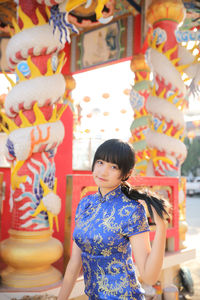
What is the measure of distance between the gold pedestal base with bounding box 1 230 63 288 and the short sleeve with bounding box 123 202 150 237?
126cm

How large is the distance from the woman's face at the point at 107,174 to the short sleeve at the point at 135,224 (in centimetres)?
14

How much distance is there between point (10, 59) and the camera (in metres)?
2.33

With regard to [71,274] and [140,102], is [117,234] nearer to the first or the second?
[71,274]

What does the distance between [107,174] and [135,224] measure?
21cm

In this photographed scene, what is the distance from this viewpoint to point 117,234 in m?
0.98

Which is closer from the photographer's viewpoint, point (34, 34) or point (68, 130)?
point (34, 34)

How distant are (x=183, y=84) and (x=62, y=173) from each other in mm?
2055

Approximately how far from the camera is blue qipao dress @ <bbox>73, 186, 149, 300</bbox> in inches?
38.6

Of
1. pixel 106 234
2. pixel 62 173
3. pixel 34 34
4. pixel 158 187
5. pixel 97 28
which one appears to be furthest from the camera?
pixel 97 28

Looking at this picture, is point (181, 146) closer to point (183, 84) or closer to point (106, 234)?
point (183, 84)

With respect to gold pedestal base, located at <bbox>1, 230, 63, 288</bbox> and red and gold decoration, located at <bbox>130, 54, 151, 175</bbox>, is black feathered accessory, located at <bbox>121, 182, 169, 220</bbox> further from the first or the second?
red and gold decoration, located at <bbox>130, 54, 151, 175</bbox>

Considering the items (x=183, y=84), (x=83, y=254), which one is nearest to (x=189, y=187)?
(x=183, y=84)

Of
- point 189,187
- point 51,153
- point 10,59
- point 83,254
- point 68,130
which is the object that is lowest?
point 189,187

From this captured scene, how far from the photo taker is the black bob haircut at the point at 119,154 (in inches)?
41.4
